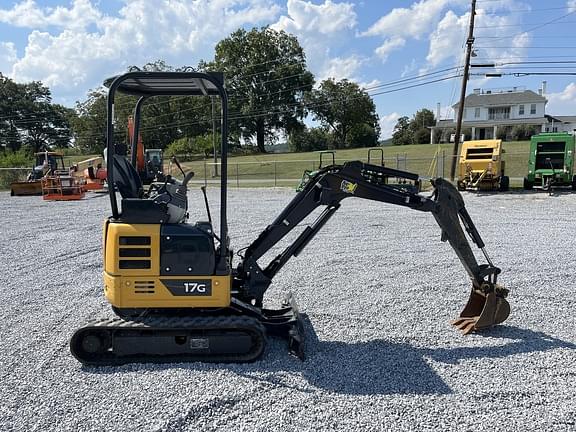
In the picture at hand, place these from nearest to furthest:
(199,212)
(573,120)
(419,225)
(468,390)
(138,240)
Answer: (468,390), (138,240), (419,225), (199,212), (573,120)

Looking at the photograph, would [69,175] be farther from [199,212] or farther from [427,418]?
[427,418]

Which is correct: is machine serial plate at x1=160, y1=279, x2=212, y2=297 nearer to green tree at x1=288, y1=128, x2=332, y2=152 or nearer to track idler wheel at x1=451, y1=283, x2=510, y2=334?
track idler wheel at x1=451, y1=283, x2=510, y2=334

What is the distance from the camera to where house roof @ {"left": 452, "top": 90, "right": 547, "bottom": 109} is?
247ft

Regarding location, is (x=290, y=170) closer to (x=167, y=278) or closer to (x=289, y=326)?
(x=289, y=326)

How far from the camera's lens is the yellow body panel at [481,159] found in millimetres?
20672

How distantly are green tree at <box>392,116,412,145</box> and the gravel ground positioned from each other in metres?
75.0

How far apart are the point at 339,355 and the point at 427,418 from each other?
127 centimetres

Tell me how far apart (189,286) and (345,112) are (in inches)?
2983

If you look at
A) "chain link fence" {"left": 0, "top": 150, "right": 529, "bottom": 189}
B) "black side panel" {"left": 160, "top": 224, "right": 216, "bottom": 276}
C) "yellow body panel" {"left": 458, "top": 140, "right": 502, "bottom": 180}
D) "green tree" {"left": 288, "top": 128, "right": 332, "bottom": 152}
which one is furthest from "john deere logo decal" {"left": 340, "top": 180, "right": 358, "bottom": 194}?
"green tree" {"left": 288, "top": 128, "right": 332, "bottom": 152}

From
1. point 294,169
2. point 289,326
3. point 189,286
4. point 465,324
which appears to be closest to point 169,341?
point 189,286

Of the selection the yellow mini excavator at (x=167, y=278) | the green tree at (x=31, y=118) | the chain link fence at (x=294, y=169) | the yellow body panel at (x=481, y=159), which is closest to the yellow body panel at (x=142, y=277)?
the yellow mini excavator at (x=167, y=278)

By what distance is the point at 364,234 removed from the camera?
1119 cm

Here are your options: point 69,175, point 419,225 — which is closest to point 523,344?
point 419,225

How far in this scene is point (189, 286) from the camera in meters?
4.46
